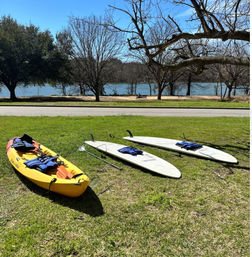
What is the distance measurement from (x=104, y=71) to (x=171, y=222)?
22723mm

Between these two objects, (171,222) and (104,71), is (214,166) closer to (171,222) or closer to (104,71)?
(171,222)

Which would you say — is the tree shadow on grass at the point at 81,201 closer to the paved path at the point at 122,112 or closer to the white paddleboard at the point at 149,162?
the white paddleboard at the point at 149,162

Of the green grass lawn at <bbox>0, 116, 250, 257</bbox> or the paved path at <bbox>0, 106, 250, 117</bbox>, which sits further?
the paved path at <bbox>0, 106, 250, 117</bbox>

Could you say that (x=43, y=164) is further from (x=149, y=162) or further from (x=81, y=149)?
(x=149, y=162)

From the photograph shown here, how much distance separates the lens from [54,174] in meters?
4.30

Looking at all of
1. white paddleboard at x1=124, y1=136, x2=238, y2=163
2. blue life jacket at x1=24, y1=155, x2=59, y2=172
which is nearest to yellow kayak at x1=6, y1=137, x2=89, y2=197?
blue life jacket at x1=24, y1=155, x2=59, y2=172

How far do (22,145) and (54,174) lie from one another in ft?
5.89

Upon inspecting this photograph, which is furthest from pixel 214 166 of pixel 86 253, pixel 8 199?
pixel 8 199

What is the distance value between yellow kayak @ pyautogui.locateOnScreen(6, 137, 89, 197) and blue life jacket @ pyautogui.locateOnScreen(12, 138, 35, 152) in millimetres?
24

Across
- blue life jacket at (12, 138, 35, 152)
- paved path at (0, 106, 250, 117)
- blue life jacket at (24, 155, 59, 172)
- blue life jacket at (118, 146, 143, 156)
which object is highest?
paved path at (0, 106, 250, 117)

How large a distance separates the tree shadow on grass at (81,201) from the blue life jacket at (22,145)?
155 cm

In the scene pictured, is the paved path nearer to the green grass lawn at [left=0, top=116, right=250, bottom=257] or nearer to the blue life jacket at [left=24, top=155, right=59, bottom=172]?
the green grass lawn at [left=0, top=116, right=250, bottom=257]

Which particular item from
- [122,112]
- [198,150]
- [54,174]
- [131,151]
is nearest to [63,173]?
[54,174]

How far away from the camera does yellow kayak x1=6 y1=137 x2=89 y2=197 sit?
3.68 m
